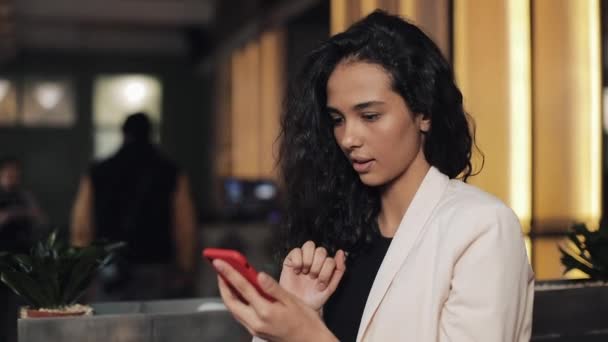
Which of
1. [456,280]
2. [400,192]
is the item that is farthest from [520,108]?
[456,280]

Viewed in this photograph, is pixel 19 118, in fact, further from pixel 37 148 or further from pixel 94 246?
pixel 94 246

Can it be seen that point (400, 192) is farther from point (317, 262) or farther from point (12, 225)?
point (12, 225)

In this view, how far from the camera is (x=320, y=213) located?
Result: 1816 mm

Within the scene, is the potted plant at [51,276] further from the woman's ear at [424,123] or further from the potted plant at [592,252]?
the potted plant at [592,252]

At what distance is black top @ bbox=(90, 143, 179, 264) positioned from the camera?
429 cm

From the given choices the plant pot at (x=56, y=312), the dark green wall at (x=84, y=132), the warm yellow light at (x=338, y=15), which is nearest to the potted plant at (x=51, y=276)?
the plant pot at (x=56, y=312)

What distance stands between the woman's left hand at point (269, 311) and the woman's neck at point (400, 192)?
1.34 ft

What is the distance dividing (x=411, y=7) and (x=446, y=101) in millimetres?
2502

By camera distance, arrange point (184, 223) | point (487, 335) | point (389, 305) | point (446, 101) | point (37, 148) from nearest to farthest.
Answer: point (487, 335) < point (389, 305) < point (446, 101) < point (184, 223) < point (37, 148)

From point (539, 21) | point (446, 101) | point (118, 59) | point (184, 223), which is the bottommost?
point (184, 223)

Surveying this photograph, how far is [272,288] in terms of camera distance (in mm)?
1219

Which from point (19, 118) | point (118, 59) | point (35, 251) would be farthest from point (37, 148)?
point (35, 251)

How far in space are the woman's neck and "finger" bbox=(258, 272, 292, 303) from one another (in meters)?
0.44

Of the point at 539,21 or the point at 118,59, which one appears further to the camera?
the point at 118,59
